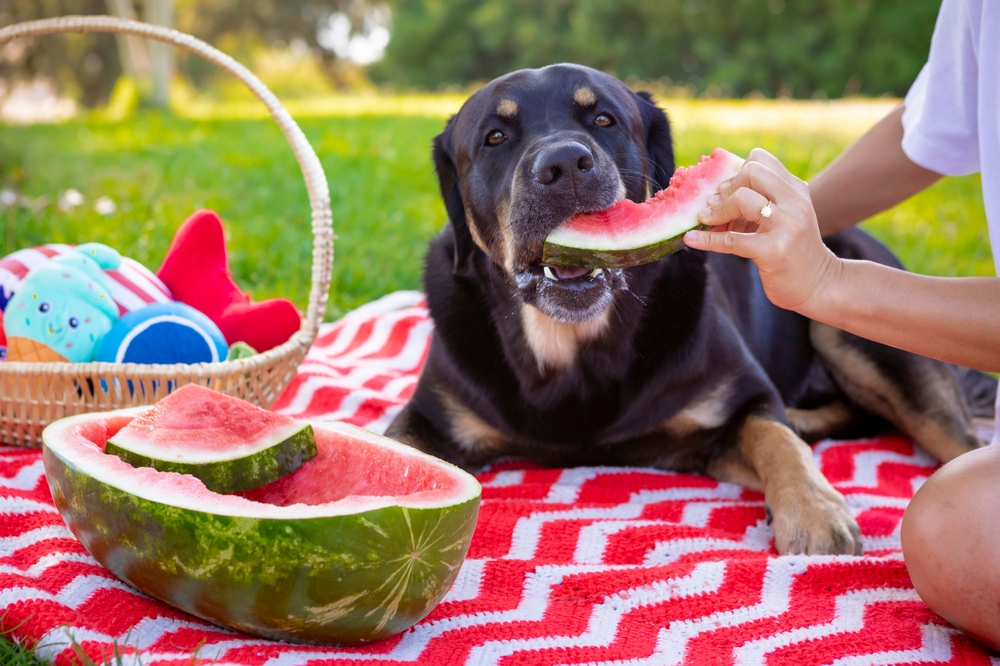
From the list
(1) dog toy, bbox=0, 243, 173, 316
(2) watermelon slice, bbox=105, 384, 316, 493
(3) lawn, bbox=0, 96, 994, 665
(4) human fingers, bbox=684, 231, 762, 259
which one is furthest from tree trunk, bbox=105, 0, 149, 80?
(4) human fingers, bbox=684, 231, 762, 259

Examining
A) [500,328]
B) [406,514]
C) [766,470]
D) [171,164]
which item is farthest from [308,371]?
[171,164]

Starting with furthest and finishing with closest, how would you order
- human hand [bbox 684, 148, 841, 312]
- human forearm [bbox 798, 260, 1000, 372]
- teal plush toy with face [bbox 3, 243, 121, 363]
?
1. teal plush toy with face [bbox 3, 243, 121, 363]
2. human forearm [bbox 798, 260, 1000, 372]
3. human hand [bbox 684, 148, 841, 312]

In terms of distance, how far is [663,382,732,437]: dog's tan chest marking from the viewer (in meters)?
2.99

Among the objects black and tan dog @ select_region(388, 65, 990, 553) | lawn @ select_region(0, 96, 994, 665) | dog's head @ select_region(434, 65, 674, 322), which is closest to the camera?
dog's head @ select_region(434, 65, 674, 322)

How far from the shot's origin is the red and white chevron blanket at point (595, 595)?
6.13 ft

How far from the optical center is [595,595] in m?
2.15

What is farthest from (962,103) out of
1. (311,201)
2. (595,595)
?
(311,201)

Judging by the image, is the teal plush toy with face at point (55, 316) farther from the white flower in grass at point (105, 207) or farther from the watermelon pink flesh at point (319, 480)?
the white flower in grass at point (105, 207)

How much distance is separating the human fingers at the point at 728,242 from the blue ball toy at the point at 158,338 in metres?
1.76

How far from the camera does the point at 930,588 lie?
2004 mm

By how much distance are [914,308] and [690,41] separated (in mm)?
28230

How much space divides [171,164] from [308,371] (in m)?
4.96

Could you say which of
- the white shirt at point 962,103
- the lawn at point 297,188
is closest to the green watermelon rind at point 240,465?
the lawn at point 297,188

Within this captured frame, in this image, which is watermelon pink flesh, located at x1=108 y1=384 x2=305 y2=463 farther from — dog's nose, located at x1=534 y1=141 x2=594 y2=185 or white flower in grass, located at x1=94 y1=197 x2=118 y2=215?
white flower in grass, located at x1=94 y1=197 x2=118 y2=215
